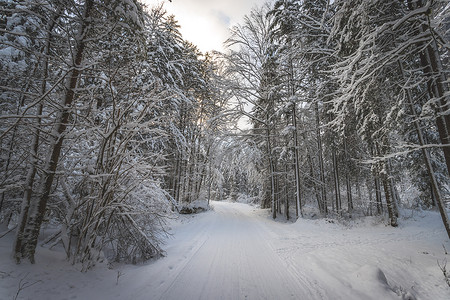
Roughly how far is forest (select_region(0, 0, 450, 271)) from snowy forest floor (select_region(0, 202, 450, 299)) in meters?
0.40

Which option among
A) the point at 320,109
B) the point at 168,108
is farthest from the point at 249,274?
the point at 320,109

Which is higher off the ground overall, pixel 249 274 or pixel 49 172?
pixel 49 172

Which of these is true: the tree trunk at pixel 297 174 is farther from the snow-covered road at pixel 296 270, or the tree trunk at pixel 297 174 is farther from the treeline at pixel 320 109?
the snow-covered road at pixel 296 270

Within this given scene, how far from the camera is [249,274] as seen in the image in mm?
3707

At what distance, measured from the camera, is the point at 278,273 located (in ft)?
12.5

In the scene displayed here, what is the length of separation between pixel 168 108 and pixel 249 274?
10.1 meters

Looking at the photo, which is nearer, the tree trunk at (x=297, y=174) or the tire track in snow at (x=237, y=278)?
the tire track in snow at (x=237, y=278)

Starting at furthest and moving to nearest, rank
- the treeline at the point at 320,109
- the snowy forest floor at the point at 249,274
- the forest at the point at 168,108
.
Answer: the treeline at the point at 320,109 → the forest at the point at 168,108 → the snowy forest floor at the point at 249,274

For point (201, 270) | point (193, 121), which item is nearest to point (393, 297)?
point (201, 270)

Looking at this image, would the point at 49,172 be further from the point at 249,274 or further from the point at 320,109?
the point at 320,109

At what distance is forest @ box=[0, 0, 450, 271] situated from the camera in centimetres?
317

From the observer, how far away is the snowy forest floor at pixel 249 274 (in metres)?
2.69

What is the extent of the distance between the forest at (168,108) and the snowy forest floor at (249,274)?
40 centimetres

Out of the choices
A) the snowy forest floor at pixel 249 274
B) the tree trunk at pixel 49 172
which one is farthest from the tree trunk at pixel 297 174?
the tree trunk at pixel 49 172
